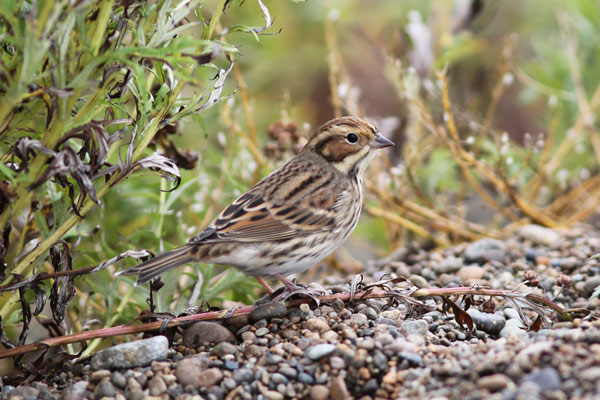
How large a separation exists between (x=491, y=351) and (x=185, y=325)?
4.42 ft

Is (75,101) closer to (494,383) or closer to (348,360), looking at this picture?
(348,360)

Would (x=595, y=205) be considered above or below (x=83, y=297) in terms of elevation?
above

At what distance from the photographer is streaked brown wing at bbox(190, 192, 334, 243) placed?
375 centimetres

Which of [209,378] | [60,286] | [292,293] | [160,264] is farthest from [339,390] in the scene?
[60,286]

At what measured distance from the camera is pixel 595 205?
17.7 ft

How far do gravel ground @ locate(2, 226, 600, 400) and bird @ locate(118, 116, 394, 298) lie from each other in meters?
0.33

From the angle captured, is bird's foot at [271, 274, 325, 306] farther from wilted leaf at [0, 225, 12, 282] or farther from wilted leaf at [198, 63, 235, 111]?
wilted leaf at [0, 225, 12, 282]

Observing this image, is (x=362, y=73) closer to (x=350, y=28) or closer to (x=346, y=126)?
(x=350, y=28)

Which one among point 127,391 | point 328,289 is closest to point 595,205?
point 328,289

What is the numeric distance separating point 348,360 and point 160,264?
0.97 m

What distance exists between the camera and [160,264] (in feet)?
11.1

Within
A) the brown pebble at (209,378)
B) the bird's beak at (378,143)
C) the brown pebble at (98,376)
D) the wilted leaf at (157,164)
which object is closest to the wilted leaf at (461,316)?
the brown pebble at (209,378)

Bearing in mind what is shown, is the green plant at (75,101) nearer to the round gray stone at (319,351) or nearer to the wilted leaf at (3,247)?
the wilted leaf at (3,247)

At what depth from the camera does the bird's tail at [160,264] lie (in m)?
3.31
